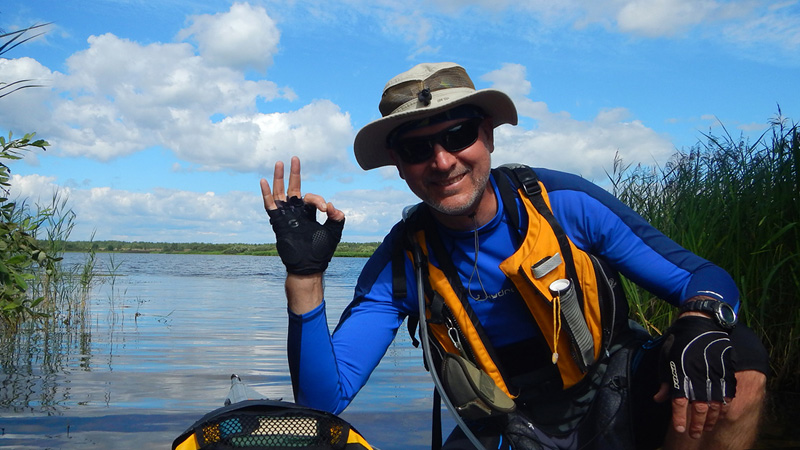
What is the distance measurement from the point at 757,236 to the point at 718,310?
11.5ft

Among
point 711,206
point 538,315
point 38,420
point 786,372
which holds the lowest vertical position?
point 38,420

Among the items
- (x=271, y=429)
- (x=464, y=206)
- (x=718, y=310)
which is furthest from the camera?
(x=464, y=206)

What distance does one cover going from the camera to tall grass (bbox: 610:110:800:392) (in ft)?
16.6

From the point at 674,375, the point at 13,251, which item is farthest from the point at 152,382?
the point at 674,375

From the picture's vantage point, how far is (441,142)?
2715 mm

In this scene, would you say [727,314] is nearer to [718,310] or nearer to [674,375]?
[718,310]

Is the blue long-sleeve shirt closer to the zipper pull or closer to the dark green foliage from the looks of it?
the zipper pull

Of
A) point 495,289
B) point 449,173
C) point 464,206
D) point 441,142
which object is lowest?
point 495,289

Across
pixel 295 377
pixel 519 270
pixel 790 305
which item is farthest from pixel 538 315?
pixel 790 305

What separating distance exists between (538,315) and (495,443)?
555 millimetres

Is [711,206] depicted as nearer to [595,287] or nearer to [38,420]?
[595,287]

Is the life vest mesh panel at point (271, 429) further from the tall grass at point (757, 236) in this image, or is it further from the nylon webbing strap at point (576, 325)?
the tall grass at point (757, 236)

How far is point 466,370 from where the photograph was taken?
2438 millimetres

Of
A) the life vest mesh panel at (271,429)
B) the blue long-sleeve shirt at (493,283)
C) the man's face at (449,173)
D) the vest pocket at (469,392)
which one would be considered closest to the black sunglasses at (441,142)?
the man's face at (449,173)
